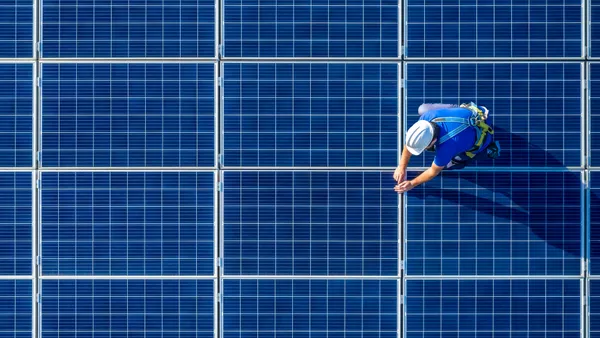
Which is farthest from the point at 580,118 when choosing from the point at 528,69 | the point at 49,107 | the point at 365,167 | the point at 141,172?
the point at 49,107

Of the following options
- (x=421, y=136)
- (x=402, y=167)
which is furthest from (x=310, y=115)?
(x=421, y=136)

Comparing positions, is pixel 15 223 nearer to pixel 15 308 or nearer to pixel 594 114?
pixel 15 308

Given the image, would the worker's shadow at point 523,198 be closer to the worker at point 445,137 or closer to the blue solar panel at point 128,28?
Result: the worker at point 445,137

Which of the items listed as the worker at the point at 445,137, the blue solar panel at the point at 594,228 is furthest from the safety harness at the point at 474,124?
the blue solar panel at the point at 594,228

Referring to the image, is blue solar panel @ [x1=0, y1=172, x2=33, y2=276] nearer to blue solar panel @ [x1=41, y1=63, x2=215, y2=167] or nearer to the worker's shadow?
blue solar panel @ [x1=41, y1=63, x2=215, y2=167]

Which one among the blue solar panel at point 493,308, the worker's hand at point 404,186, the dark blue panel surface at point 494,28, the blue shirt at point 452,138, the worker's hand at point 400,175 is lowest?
the blue solar panel at point 493,308

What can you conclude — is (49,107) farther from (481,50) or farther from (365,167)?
(481,50)
